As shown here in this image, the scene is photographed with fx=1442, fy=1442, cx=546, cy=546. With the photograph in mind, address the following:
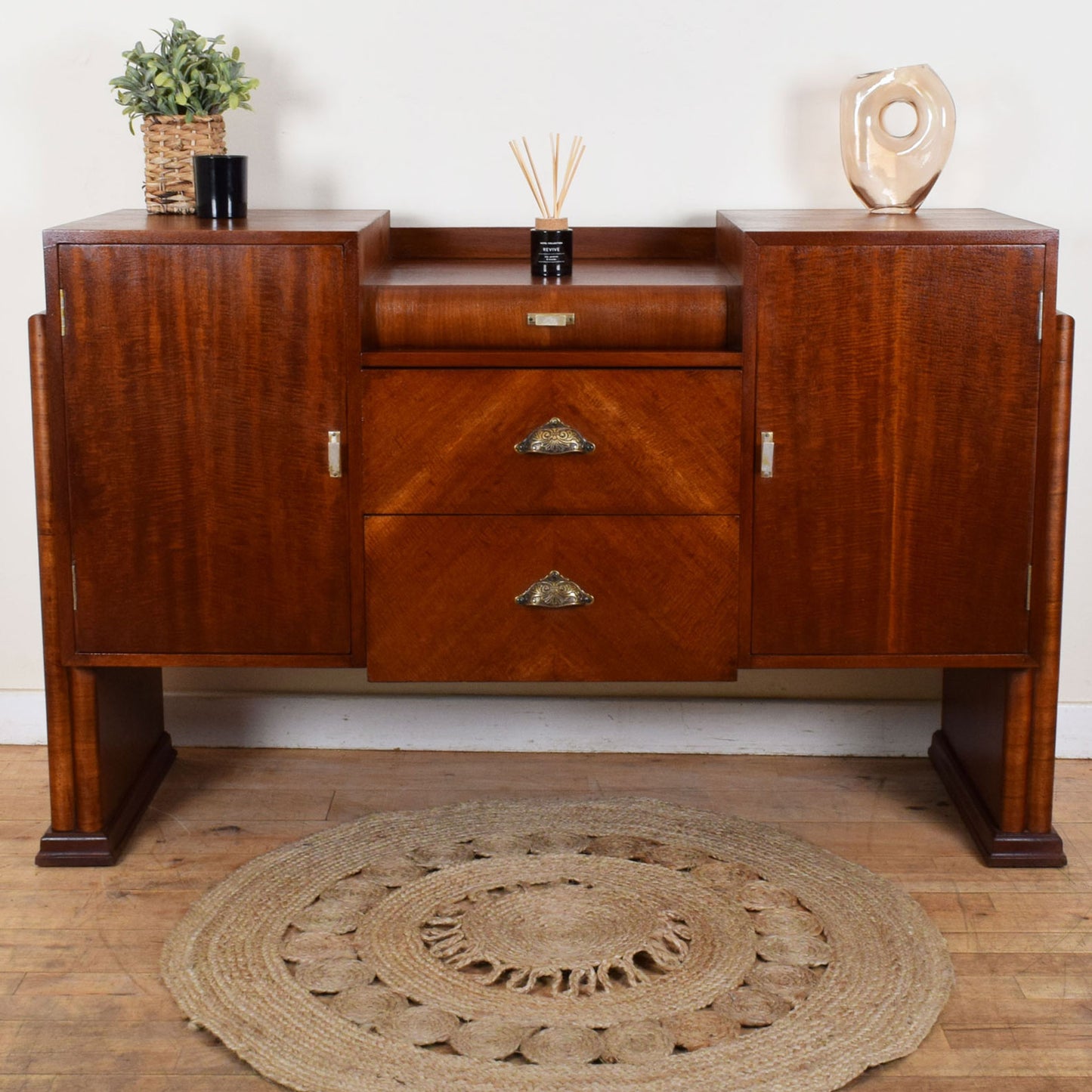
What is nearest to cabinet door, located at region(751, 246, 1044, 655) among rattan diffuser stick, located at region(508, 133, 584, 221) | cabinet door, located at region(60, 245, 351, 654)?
rattan diffuser stick, located at region(508, 133, 584, 221)

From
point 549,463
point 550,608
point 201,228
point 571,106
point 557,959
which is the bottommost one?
point 557,959

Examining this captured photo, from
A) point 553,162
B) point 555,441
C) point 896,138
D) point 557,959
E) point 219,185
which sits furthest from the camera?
point 553,162

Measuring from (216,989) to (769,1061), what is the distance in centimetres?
65

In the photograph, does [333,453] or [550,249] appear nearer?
[333,453]

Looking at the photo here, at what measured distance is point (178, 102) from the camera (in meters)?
2.10

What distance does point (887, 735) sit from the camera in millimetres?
2475

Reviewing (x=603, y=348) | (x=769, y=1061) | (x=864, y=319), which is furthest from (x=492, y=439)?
(x=769, y=1061)

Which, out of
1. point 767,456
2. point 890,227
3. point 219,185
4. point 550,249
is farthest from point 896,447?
point 219,185

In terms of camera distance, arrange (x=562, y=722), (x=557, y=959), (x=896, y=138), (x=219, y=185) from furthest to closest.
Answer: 1. (x=562, y=722)
2. (x=896, y=138)
3. (x=219, y=185)
4. (x=557, y=959)

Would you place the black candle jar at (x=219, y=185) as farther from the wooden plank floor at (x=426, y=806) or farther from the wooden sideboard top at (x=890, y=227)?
the wooden plank floor at (x=426, y=806)

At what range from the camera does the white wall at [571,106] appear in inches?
89.9

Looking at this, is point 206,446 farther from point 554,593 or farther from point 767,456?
point 767,456

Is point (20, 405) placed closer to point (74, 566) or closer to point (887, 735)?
point (74, 566)

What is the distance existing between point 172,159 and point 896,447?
3.66 feet
